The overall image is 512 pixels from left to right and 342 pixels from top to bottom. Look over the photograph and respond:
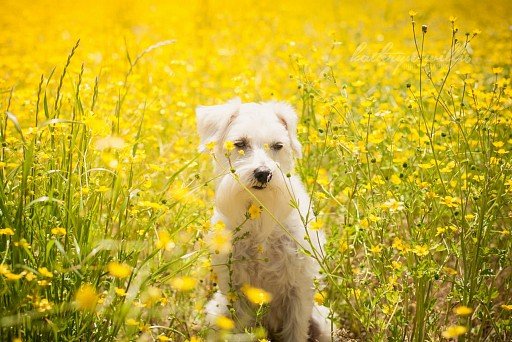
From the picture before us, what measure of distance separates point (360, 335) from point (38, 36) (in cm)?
686

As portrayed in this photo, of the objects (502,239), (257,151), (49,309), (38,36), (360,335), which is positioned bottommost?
(360,335)

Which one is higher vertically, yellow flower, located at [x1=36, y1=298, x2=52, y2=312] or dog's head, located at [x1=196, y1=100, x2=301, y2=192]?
dog's head, located at [x1=196, y1=100, x2=301, y2=192]

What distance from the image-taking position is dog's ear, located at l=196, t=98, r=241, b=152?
11.0 feet

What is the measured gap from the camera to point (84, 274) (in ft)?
7.98

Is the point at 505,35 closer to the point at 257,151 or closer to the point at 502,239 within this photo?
the point at 502,239

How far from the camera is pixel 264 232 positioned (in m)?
3.18

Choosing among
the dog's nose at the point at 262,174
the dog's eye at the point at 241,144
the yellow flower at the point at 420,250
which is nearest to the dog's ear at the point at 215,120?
the dog's eye at the point at 241,144

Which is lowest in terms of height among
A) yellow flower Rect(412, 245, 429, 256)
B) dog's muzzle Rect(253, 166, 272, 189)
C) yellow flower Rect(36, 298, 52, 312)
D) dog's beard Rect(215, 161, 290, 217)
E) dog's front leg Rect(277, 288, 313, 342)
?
dog's front leg Rect(277, 288, 313, 342)

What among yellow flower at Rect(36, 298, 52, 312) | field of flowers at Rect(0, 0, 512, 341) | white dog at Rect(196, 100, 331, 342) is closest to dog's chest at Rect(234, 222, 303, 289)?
white dog at Rect(196, 100, 331, 342)

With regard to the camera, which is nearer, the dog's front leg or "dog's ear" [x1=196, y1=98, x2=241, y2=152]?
the dog's front leg

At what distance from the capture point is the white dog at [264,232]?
3109 millimetres

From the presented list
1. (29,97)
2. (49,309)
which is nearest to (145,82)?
(29,97)

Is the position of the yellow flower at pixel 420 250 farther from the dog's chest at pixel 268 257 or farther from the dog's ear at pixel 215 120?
the dog's ear at pixel 215 120

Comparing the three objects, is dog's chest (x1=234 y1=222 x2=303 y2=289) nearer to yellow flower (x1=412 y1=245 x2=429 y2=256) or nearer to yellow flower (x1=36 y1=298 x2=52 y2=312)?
yellow flower (x1=412 y1=245 x2=429 y2=256)
